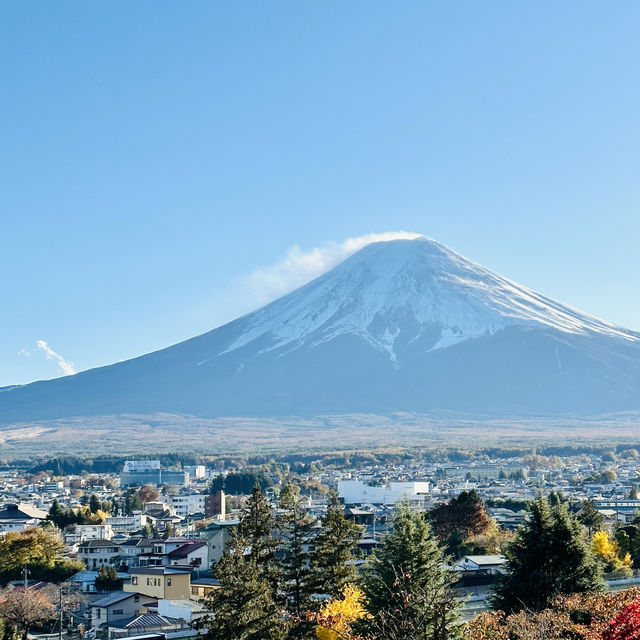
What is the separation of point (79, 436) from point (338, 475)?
91.6 meters

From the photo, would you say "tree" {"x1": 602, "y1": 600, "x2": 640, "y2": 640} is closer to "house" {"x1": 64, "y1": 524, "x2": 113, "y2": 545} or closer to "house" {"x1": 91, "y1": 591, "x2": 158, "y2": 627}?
"house" {"x1": 91, "y1": 591, "x2": 158, "y2": 627}

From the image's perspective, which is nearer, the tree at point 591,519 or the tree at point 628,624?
the tree at point 628,624

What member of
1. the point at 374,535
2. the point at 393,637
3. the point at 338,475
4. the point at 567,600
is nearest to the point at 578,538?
the point at 567,600

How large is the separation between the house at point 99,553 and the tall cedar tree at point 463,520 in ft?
48.5

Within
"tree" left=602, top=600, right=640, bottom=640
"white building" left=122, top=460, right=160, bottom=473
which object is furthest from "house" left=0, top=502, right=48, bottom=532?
"white building" left=122, top=460, right=160, bottom=473

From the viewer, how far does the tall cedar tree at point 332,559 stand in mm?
26672

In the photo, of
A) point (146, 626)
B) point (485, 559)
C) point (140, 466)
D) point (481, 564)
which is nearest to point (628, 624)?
point (146, 626)

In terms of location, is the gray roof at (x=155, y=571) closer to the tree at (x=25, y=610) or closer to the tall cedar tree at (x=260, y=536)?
the tree at (x=25, y=610)

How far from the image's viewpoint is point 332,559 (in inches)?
1073

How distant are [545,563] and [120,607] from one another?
16959mm

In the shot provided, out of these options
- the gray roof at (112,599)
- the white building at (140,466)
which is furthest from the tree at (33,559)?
the white building at (140,466)

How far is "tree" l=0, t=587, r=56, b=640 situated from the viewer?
109ft

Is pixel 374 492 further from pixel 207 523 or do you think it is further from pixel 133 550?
pixel 133 550

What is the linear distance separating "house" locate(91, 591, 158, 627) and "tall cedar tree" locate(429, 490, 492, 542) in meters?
15.4
